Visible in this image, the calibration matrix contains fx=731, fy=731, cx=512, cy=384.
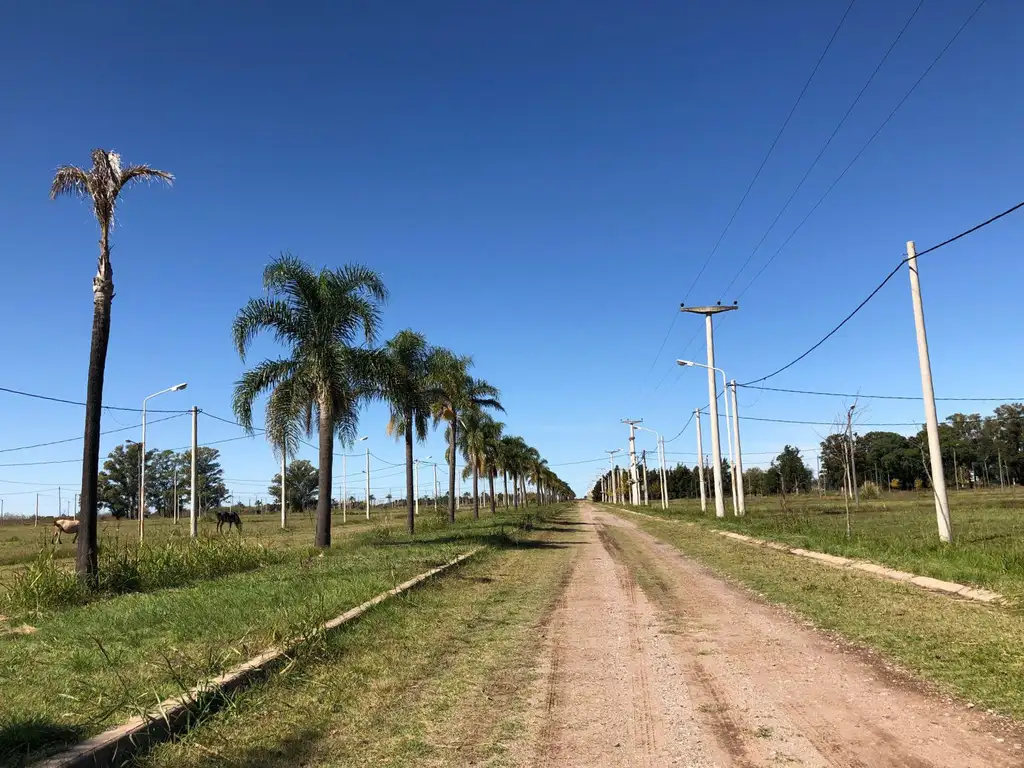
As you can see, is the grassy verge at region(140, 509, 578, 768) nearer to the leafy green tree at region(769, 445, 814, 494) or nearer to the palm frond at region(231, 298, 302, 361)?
the palm frond at region(231, 298, 302, 361)

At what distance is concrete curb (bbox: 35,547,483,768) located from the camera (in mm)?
4492

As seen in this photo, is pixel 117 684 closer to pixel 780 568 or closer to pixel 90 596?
pixel 90 596

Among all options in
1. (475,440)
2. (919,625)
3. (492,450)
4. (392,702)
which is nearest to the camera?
(392,702)

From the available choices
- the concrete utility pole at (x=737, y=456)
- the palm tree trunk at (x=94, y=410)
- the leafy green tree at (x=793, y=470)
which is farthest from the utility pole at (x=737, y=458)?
the leafy green tree at (x=793, y=470)

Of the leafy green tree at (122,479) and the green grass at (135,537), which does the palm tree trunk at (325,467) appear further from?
the leafy green tree at (122,479)

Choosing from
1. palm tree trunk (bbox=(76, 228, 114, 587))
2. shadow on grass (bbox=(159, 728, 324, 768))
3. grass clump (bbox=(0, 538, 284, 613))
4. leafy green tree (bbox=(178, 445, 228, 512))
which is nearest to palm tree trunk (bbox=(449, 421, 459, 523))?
grass clump (bbox=(0, 538, 284, 613))

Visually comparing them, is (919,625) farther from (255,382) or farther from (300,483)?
(300,483)

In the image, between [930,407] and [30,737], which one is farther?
[930,407]

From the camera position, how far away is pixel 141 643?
7.69 m

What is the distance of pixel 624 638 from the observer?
851 centimetres

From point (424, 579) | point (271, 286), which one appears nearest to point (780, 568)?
point (424, 579)

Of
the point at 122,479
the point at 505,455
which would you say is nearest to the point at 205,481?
the point at 122,479

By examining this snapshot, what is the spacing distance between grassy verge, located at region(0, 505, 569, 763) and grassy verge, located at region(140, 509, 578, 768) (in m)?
0.63

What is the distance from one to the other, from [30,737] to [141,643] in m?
3.10
